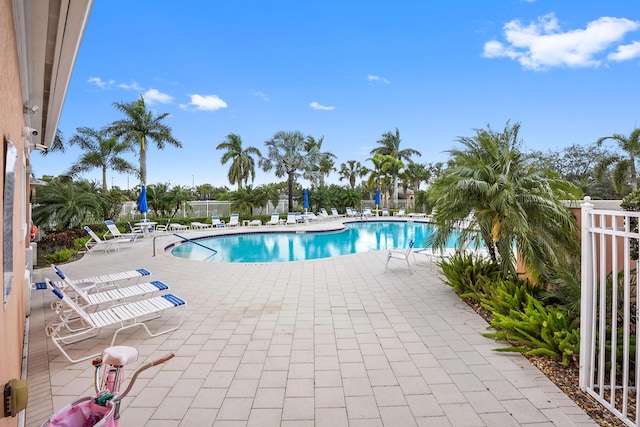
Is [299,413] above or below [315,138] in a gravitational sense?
below

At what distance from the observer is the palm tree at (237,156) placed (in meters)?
25.9

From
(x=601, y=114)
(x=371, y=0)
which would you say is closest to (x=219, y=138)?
(x=371, y=0)

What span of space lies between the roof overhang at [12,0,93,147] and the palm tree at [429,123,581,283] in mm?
4590

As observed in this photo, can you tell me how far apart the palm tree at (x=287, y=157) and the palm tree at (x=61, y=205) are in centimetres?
1403

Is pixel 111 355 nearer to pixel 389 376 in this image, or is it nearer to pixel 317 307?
pixel 389 376

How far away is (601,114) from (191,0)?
90.9 feet

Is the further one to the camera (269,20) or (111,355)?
(269,20)

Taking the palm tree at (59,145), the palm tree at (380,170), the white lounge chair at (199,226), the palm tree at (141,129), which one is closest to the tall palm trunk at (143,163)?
the palm tree at (141,129)

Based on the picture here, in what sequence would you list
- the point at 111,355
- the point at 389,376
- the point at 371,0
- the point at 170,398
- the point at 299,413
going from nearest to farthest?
the point at 111,355 < the point at 299,413 < the point at 170,398 < the point at 389,376 < the point at 371,0

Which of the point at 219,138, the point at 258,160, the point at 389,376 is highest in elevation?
the point at 219,138

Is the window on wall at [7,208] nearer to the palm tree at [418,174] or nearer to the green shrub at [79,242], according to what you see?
the green shrub at [79,242]

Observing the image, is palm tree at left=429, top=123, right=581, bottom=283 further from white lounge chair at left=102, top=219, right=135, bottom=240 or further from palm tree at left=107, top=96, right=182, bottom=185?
palm tree at left=107, top=96, right=182, bottom=185

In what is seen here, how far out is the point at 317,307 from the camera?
16.8 feet

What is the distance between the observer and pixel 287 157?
82.6ft
